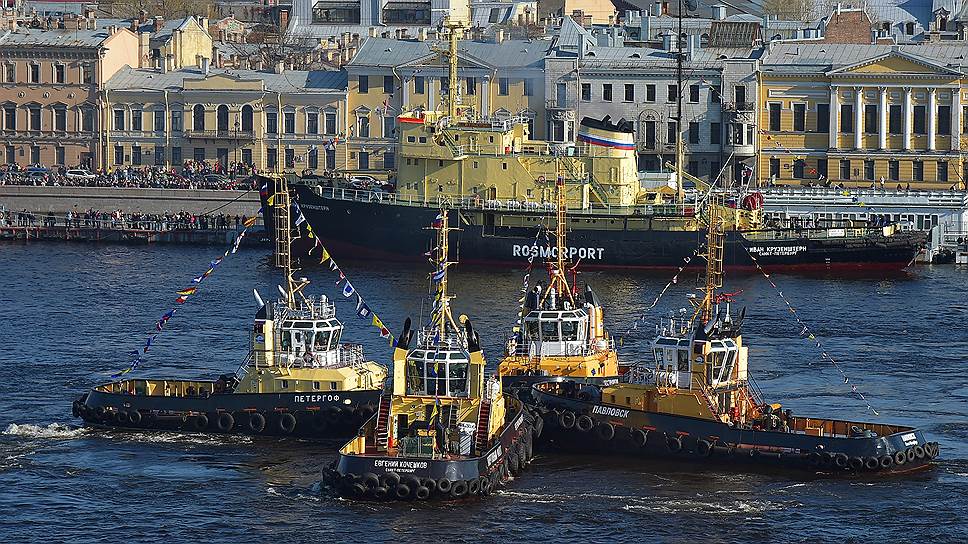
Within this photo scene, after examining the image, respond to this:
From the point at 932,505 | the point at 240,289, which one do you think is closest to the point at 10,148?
the point at 240,289

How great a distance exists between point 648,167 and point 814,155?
9.79 meters

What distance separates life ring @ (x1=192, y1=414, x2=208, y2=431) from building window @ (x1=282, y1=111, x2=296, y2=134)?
242 feet

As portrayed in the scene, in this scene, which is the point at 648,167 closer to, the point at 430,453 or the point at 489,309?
the point at 489,309

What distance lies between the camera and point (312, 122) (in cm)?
13912

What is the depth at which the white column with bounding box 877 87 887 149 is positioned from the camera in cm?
12825

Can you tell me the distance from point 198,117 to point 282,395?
75.5m

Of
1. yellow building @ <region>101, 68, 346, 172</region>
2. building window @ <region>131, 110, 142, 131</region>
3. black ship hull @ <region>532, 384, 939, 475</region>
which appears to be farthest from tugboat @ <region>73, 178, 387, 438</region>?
building window @ <region>131, 110, 142, 131</region>

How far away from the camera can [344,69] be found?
141m

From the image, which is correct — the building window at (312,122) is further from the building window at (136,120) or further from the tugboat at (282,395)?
the tugboat at (282,395)

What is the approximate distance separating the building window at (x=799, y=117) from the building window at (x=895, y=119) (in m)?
4.99

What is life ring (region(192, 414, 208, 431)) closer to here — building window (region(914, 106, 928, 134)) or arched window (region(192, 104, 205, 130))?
building window (region(914, 106, 928, 134))

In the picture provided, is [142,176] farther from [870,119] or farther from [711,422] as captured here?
[711,422]

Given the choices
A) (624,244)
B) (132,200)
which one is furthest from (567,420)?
(132,200)

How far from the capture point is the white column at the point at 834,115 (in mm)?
129125
